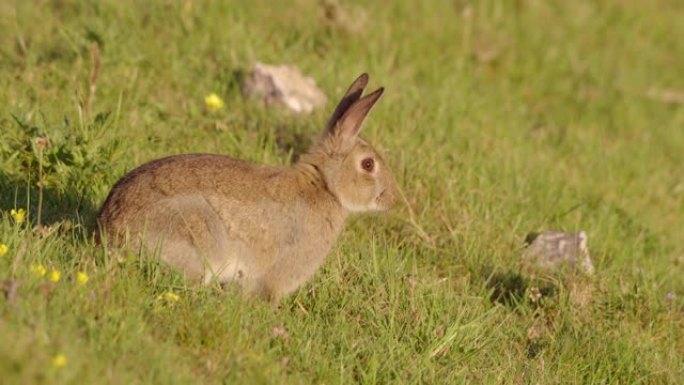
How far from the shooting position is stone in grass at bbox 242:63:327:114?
307 inches

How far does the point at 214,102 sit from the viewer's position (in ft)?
23.8

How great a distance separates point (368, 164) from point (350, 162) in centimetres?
13

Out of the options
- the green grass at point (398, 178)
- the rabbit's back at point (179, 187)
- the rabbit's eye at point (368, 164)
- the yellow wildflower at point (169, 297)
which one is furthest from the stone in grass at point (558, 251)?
the yellow wildflower at point (169, 297)

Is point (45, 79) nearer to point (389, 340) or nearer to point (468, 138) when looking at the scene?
point (468, 138)

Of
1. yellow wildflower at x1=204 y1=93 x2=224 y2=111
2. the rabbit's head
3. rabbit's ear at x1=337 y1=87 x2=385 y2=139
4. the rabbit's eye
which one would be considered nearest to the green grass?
yellow wildflower at x1=204 y1=93 x2=224 y2=111

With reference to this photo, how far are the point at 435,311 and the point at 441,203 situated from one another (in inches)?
60.2

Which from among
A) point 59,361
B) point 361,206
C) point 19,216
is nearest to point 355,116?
point 361,206

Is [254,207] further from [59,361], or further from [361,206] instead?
[59,361]

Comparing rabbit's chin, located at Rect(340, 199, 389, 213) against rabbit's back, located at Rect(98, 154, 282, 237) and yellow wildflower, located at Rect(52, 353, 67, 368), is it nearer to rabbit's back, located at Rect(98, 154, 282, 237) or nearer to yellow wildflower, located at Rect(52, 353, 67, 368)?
rabbit's back, located at Rect(98, 154, 282, 237)

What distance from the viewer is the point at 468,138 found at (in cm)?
803

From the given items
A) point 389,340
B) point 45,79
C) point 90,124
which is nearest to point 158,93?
point 45,79

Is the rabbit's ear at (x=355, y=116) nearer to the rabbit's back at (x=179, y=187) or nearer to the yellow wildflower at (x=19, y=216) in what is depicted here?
the rabbit's back at (x=179, y=187)

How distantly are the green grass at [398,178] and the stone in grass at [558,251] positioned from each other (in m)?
0.13

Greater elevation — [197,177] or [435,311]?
[197,177]
